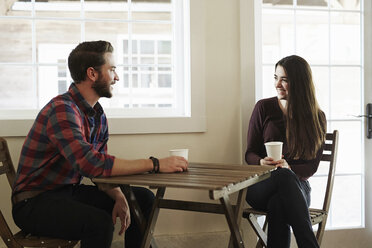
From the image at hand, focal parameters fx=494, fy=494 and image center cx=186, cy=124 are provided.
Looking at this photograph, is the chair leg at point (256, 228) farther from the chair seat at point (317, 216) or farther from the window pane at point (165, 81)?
the window pane at point (165, 81)

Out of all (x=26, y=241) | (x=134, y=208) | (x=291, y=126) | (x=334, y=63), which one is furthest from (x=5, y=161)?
(x=334, y=63)

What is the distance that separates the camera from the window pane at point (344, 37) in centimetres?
372

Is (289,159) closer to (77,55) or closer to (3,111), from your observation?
(77,55)

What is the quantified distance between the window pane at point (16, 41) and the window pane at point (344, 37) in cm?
220

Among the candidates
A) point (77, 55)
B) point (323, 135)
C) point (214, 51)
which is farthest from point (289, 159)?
point (77, 55)

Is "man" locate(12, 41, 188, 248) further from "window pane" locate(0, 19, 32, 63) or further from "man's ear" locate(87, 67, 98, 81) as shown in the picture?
"window pane" locate(0, 19, 32, 63)

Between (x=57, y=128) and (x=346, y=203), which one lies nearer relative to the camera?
(x=57, y=128)

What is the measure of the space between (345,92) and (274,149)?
1.34 meters

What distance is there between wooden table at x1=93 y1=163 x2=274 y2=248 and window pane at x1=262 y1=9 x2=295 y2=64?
52.2 inches

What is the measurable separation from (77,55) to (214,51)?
1.13 m

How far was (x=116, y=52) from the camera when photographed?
135 inches

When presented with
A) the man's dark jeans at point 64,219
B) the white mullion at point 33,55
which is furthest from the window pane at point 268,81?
the man's dark jeans at point 64,219

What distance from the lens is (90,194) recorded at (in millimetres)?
2732

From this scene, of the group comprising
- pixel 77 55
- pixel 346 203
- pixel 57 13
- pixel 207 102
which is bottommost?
pixel 346 203
